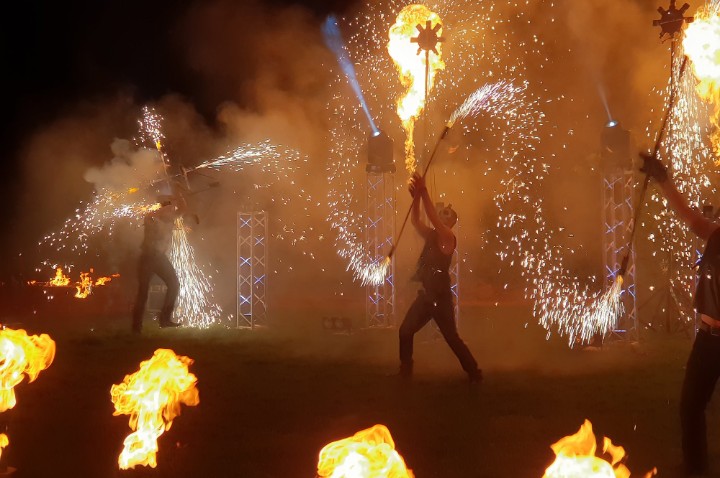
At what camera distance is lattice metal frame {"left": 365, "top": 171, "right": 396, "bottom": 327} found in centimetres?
1229

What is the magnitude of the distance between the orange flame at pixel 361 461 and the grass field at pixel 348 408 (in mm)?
423

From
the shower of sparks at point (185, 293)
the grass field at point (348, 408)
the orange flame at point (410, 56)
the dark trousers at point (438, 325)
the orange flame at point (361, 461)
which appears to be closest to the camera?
the orange flame at point (361, 461)

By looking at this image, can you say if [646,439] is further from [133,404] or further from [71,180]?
[71,180]

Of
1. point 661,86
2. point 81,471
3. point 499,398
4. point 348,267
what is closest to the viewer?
point 81,471

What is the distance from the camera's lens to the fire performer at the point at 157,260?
1073 cm

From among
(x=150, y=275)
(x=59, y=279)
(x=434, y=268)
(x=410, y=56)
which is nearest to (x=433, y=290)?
(x=434, y=268)

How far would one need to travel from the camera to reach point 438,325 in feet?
22.3

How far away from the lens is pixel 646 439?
4.70m

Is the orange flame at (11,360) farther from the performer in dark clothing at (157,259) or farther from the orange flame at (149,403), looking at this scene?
the performer in dark clothing at (157,259)

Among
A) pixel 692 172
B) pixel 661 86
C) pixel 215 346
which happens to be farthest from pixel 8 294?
pixel 692 172

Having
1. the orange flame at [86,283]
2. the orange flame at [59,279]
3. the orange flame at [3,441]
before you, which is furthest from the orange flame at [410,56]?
the orange flame at [59,279]

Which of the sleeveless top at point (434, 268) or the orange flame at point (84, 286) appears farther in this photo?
the orange flame at point (84, 286)

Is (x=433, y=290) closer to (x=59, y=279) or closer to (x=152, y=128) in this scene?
(x=152, y=128)

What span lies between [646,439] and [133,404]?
11.0 feet
